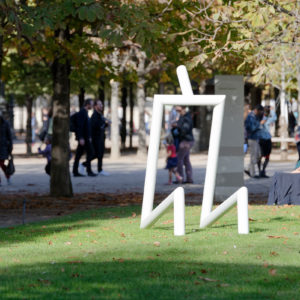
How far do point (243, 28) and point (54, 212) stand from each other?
460 cm

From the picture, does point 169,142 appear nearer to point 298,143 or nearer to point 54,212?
point 298,143

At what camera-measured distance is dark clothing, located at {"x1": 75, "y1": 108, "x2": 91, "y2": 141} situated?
2291 centimetres

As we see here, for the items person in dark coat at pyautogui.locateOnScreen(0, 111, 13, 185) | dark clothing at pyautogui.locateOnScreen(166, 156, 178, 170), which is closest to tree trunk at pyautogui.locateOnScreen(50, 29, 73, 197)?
person in dark coat at pyautogui.locateOnScreen(0, 111, 13, 185)

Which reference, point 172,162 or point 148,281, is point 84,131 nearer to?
point 172,162

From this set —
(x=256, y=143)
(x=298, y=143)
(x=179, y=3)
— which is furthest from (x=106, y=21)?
(x=256, y=143)

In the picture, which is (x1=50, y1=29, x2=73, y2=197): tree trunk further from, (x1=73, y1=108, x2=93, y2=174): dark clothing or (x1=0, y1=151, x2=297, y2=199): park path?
(x1=73, y1=108, x2=93, y2=174): dark clothing

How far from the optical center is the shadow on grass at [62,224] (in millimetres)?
10797

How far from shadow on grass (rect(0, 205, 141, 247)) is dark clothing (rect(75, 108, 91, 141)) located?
7885mm

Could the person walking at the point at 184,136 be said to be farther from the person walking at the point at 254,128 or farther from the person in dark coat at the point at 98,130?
the person in dark coat at the point at 98,130

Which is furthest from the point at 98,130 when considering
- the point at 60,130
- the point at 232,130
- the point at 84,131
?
the point at 232,130

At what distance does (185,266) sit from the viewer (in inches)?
309

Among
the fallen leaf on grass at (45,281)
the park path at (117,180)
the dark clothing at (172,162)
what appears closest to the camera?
the fallen leaf on grass at (45,281)

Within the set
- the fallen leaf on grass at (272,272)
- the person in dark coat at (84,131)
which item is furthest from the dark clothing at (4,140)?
the fallen leaf on grass at (272,272)

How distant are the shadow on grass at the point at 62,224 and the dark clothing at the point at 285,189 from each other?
2.47 meters
